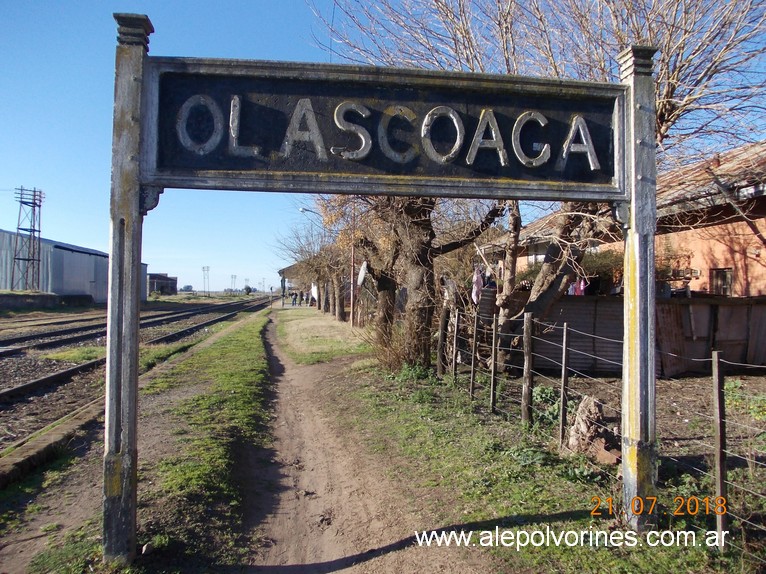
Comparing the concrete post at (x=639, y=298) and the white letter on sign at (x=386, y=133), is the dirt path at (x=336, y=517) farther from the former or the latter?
the white letter on sign at (x=386, y=133)

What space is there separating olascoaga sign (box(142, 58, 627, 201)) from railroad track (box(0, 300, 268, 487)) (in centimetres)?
372

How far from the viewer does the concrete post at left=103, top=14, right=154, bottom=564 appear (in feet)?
13.1

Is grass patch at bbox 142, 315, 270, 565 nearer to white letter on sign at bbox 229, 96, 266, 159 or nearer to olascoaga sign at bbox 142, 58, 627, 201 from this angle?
olascoaga sign at bbox 142, 58, 627, 201

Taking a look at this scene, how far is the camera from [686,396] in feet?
30.4

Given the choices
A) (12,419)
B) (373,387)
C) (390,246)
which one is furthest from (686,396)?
(12,419)

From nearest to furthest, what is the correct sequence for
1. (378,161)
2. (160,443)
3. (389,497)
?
(378,161)
(389,497)
(160,443)

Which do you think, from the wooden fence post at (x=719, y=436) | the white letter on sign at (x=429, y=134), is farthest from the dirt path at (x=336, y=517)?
the white letter on sign at (x=429, y=134)

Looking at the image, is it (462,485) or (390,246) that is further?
(390,246)

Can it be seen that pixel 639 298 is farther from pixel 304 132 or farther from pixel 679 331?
pixel 679 331

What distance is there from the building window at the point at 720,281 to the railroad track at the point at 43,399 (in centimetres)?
1311

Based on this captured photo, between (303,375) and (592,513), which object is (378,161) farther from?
(303,375)

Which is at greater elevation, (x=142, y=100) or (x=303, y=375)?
(x=142, y=100)

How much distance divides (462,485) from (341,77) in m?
3.84

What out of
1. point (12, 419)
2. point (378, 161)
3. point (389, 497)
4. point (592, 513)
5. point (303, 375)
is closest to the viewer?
point (378, 161)
